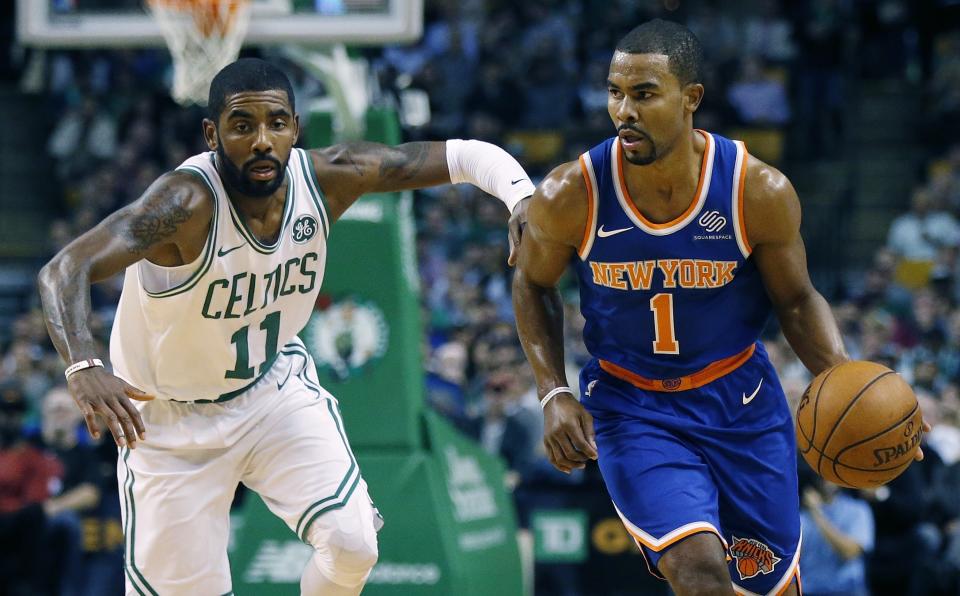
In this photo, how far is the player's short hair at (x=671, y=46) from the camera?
484 centimetres

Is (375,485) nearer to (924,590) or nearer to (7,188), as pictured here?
(924,590)

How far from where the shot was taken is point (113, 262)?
4934mm

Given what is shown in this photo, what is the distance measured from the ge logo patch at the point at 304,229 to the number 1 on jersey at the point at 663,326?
4.66 feet

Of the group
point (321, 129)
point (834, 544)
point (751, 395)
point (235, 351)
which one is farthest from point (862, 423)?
point (321, 129)

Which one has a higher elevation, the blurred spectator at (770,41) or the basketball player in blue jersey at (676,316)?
the blurred spectator at (770,41)

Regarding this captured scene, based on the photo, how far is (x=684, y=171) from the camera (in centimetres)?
499

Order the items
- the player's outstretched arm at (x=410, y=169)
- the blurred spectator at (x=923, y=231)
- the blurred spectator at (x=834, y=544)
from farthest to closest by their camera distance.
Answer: the blurred spectator at (x=923, y=231) < the blurred spectator at (x=834, y=544) < the player's outstretched arm at (x=410, y=169)

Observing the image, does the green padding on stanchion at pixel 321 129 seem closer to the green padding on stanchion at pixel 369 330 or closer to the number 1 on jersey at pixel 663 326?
the green padding on stanchion at pixel 369 330

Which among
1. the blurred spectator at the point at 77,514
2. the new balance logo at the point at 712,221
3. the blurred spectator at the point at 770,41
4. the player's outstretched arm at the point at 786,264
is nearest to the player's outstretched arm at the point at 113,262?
the new balance logo at the point at 712,221

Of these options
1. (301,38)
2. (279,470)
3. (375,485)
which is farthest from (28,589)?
(279,470)

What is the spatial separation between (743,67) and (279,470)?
482 inches

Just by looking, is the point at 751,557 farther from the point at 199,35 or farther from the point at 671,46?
the point at 199,35

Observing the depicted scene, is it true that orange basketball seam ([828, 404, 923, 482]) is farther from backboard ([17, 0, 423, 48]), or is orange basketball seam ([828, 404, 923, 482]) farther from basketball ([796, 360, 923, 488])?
backboard ([17, 0, 423, 48])

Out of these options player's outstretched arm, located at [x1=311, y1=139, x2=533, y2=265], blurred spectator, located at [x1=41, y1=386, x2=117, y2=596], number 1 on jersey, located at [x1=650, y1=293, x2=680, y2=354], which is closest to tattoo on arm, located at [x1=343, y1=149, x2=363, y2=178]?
player's outstretched arm, located at [x1=311, y1=139, x2=533, y2=265]
